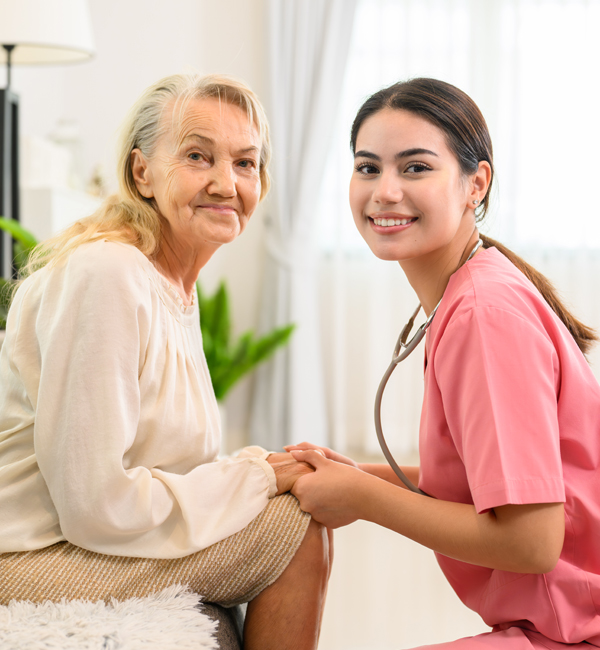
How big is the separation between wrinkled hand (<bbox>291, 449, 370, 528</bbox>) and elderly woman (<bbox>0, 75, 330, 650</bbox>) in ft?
0.07

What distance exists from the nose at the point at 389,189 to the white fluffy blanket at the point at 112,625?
2.16 ft

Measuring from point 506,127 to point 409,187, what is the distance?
120 inches

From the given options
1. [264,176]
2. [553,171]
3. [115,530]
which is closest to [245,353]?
[553,171]

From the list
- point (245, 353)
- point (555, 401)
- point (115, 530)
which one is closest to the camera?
point (555, 401)

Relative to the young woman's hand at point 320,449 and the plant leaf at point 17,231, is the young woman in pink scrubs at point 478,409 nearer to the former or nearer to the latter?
the young woman's hand at point 320,449

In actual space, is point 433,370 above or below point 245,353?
above

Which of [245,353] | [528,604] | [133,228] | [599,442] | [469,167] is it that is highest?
[469,167]

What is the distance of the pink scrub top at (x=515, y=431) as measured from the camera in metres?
0.87

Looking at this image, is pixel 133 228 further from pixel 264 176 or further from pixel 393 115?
pixel 393 115

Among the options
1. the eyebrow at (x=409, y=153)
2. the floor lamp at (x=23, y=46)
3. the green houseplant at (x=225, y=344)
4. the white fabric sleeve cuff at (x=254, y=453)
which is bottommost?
the green houseplant at (x=225, y=344)

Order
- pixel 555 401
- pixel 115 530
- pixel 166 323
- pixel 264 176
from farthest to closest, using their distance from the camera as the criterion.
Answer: pixel 264 176, pixel 166 323, pixel 115 530, pixel 555 401

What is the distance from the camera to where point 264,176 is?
4.76 ft

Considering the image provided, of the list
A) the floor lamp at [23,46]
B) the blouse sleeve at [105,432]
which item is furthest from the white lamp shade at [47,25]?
the blouse sleeve at [105,432]

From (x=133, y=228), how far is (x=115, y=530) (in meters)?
0.52
